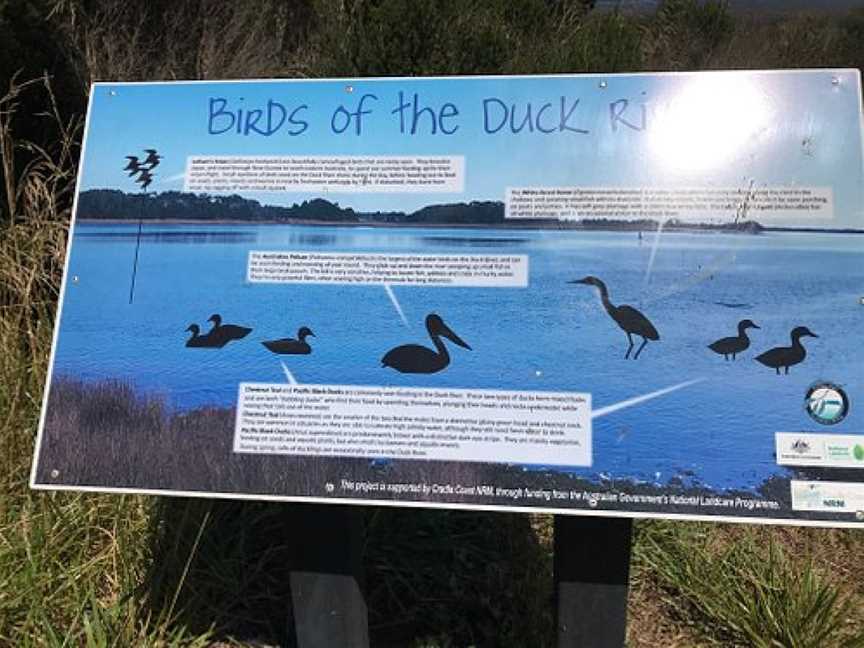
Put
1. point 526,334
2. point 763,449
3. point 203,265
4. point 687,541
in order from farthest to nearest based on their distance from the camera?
point 687,541 → point 203,265 → point 526,334 → point 763,449

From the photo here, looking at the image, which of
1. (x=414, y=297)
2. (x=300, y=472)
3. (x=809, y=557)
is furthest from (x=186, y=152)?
(x=809, y=557)

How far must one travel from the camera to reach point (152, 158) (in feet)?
7.42

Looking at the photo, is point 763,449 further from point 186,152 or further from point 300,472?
point 186,152

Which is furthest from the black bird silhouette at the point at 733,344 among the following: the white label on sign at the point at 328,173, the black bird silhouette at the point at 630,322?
the white label on sign at the point at 328,173

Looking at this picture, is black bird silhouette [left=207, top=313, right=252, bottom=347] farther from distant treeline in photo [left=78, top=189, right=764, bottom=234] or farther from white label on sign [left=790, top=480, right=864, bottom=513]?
white label on sign [left=790, top=480, right=864, bottom=513]

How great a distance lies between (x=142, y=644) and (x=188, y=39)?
625 centimetres

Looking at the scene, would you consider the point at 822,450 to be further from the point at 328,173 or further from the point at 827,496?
the point at 328,173

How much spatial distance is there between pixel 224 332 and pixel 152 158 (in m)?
0.54

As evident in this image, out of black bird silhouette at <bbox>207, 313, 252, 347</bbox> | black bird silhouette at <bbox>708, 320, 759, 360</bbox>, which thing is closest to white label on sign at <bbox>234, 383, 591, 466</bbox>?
black bird silhouette at <bbox>207, 313, 252, 347</bbox>

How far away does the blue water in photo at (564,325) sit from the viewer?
1884 millimetres

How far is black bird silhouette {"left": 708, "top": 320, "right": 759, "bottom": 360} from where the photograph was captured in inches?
75.4

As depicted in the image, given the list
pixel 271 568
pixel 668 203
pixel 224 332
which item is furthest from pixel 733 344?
pixel 271 568

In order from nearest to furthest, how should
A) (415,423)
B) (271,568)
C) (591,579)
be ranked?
1. (415,423)
2. (591,579)
3. (271,568)

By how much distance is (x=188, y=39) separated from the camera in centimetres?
768
